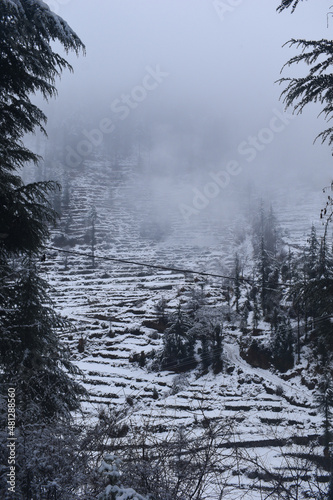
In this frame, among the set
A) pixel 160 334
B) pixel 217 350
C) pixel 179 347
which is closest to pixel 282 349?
pixel 217 350

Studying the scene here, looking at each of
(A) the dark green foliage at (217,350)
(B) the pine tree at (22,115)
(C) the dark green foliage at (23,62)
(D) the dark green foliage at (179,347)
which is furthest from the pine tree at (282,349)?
(C) the dark green foliage at (23,62)

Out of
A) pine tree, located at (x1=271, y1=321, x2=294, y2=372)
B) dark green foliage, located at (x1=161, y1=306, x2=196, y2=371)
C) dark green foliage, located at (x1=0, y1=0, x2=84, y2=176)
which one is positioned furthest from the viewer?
dark green foliage, located at (x1=161, y1=306, x2=196, y2=371)

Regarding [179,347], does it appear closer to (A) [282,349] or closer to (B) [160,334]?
(B) [160,334]

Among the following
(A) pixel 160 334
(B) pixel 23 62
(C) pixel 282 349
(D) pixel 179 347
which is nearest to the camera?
(B) pixel 23 62

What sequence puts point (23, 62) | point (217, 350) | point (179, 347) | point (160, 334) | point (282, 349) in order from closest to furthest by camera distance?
point (23, 62) → point (282, 349) → point (179, 347) → point (217, 350) → point (160, 334)

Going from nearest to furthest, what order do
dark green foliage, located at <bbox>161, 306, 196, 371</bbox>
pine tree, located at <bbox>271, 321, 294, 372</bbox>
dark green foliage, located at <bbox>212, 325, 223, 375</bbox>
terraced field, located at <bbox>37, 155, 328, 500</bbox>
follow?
terraced field, located at <bbox>37, 155, 328, 500</bbox>, dark green foliage, located at <bbox>212, 325, 223, 375</bbox>, pine tree, located at <bbox>271, 321, 294, 372</bbox>, dark green foliage, located at <bbox>161, 306, 196, 371</bbox>

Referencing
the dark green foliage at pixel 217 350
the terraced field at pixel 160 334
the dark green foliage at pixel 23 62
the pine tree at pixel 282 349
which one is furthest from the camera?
the pine tree at pixel 282 349

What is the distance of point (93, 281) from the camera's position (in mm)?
62156

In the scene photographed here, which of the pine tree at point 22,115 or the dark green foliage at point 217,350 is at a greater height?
the pine tree at point 22,115

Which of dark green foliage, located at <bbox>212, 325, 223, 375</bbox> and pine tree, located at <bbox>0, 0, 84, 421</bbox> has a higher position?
pine tree, located at <bbox>0, 0, 84, 421</bbox>

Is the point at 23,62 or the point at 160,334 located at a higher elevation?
the point at 23,62

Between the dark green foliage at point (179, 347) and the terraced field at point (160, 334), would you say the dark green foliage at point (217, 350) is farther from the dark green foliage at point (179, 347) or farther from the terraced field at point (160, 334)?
the dark green foliage at point (179, 347)

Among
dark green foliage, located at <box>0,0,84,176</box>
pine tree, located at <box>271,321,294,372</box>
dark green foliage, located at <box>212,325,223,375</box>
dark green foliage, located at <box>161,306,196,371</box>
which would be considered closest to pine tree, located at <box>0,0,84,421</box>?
dark green foliage, located at <box>0,0,84,176</box>

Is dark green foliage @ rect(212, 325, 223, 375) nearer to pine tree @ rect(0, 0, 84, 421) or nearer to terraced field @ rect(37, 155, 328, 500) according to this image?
terraced field @ rect(37, 155, 328, 500)
